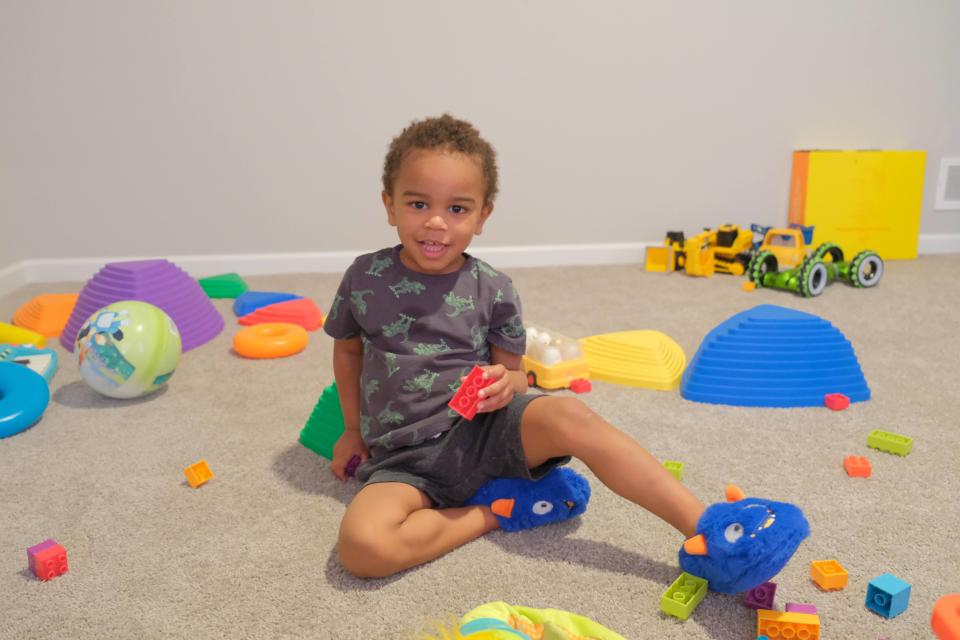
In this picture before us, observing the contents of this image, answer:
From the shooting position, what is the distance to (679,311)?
2375mm

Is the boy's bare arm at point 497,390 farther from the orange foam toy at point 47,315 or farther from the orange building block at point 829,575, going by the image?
the orange foam toy at point 47,315

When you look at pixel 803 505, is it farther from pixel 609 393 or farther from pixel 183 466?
pixel 183 466

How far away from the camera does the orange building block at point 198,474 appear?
129 cm

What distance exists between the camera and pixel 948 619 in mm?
764

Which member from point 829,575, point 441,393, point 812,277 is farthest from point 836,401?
point 812,277

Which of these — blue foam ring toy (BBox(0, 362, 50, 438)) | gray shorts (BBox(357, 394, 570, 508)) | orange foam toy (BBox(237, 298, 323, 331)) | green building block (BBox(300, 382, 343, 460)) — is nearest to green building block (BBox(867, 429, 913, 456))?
gray shorts (BBox(357, 394, 570, 508))

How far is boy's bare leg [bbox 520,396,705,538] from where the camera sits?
39.6 inches

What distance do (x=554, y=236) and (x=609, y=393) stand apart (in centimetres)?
153

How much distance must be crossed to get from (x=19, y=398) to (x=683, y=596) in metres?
1.37

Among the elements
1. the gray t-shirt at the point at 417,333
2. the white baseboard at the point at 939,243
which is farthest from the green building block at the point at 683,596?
the white baseboard at the point at 939,243

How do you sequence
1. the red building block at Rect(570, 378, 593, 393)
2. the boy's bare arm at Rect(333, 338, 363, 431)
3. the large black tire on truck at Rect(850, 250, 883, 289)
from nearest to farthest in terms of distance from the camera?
the boy's bare arm at Rect(333, 338, 363, 431)
the red building block at Rect(570, 378, 593, 393)
the large black tire on truck at Rect(850, 250, 883, 289)

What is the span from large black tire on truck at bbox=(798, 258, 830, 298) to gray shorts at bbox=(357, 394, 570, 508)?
5.70 ft

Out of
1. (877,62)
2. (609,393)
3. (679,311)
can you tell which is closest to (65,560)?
(609,393)

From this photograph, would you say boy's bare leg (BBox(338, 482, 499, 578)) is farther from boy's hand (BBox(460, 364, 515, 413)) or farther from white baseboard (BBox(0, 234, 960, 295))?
white baseboard (BBox(0, 234, 960, 295))
